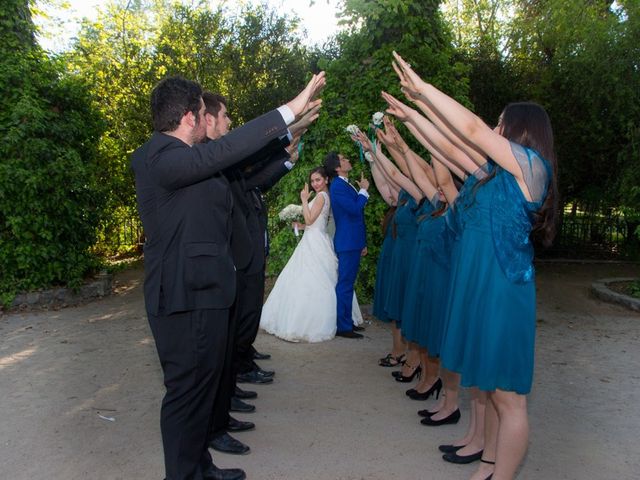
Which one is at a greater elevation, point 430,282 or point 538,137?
point 538,137

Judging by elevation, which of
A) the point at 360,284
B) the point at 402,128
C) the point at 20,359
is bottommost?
the point at 20,359

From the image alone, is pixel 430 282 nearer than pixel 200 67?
Yes

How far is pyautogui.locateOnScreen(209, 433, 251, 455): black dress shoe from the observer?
12.6ft

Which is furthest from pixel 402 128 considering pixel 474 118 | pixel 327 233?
pixel 474 118

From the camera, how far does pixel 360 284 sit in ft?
28.2

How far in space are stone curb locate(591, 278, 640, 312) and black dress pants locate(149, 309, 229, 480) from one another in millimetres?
A: 8045

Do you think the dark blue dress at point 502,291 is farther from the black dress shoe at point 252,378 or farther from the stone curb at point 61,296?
the stone curb at point 61,296

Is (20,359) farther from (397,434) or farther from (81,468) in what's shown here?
(397,434)

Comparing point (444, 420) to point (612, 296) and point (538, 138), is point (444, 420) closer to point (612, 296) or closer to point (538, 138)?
point (538, 138)

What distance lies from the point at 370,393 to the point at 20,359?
3.69 m

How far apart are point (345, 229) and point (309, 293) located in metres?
0.88

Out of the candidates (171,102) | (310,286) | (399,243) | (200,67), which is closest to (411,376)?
(399,243)

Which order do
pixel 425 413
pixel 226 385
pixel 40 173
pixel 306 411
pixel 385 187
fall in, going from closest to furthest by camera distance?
pixel 226 385, pixel 425 413, pixel 306 411, pixel 385 187, pixel 40 173

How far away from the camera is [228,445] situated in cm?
386
